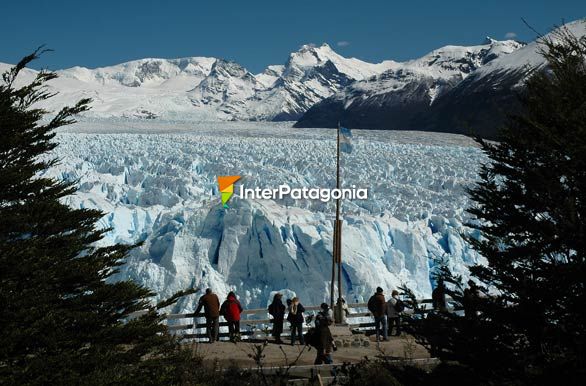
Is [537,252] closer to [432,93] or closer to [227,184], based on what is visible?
[227,184]

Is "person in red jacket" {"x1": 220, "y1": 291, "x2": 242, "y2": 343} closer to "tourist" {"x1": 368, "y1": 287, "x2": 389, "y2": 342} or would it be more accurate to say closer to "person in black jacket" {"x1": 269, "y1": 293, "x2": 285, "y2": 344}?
"person in black jacket" {"x1": 269, "y1": 293, "x2": 285, "y2": 344}

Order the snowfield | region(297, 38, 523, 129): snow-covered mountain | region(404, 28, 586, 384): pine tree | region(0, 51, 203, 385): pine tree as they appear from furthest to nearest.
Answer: region(297, 38, 523, 129): snow-covered mountain
the snowfield
region(0, 51, 203, 385): pine tree
region(404, 28, 586, 384): pine tree

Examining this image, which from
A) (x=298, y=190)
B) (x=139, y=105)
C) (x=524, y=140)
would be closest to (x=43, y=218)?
(x=524, y=140)

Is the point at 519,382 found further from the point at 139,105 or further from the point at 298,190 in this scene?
the point at 139,105

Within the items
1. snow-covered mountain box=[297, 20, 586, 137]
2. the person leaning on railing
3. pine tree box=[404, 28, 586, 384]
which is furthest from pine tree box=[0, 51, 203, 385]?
snow-covered mountain box=[297, 20, 586, 137]

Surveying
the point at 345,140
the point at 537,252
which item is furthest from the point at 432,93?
the point at 537,252

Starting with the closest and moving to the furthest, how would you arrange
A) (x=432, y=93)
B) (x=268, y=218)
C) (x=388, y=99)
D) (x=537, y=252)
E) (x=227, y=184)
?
(x=537, y=252), (x=268, y=218), (x=227, y=184), (x=388, y=99), (x=432, y=93)
